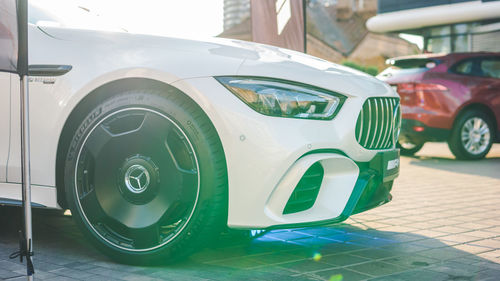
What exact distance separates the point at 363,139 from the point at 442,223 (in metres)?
1.66

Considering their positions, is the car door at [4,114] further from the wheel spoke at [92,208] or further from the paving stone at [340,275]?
the paving stone at [340,275]

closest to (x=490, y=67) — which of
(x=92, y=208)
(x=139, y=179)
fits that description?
(x=139, y=179)

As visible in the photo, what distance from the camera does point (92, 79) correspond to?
11.3 ft

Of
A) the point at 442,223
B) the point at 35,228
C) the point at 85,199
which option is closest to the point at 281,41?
the point at 442,223

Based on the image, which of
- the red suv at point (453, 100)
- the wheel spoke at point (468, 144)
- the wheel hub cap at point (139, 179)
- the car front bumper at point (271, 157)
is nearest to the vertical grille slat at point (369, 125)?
the car front bumper at point (271, 157)

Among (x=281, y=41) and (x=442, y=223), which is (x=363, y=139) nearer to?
(x=442, y=223)

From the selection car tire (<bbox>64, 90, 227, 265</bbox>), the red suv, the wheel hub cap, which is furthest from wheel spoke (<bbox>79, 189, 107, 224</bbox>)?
the red suv

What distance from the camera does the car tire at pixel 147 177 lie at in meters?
3.26

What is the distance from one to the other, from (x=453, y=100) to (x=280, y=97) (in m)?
6.94

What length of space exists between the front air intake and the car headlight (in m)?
0.28

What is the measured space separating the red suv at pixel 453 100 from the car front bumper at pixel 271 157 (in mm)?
6623

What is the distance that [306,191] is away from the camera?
10.9ft

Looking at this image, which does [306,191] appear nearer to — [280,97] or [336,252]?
[280,97]

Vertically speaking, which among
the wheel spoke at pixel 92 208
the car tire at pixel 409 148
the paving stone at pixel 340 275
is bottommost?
the car tire at pixel 409 148
